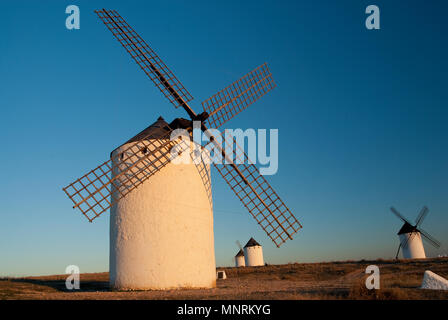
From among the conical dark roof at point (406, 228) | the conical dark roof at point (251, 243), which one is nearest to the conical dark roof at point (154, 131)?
the conical dark roof at point (251, 243)

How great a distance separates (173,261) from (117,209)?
299 centimetres

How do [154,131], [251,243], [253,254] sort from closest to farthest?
[154,131] → [253,254] → [251,243]

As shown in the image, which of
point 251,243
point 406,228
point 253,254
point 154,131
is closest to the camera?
point 154,131

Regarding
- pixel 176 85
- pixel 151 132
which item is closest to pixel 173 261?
pixel 151 132

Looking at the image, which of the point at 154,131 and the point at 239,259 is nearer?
the point at 154,131

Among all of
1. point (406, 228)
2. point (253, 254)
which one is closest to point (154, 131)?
point (253, 254)

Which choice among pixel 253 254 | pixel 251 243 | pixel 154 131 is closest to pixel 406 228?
pixel 253 254

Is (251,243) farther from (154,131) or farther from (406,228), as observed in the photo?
(154,131)

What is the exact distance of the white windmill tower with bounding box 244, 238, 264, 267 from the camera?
41.9 m

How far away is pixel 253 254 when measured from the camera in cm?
4225

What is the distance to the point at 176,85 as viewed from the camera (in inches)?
560

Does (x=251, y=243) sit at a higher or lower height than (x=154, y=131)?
lower

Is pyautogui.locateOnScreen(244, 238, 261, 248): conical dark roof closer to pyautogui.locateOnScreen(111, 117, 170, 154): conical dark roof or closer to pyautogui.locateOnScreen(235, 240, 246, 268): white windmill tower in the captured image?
pyautogui.locateOnScreen(235, 240, 246, 268): white windmill tower
